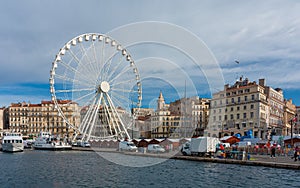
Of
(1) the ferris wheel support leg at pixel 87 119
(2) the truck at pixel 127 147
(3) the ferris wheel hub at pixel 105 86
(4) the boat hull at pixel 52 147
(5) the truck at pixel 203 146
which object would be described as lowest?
(4) the boat hull at pixel 52 147

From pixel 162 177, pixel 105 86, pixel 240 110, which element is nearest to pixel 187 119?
pixel 240 110

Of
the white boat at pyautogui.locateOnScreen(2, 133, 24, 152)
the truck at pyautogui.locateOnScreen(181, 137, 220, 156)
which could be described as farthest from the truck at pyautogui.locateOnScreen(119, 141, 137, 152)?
the white boat at pyautogui.locateOnScreen(2, 133, 24, 152)

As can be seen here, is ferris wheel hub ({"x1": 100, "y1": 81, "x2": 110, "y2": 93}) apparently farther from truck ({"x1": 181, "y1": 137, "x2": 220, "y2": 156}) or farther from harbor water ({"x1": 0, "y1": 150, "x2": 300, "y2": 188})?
harbor water ({"x1": 0, "y1": 150, "x2": 300, "y2": 188})

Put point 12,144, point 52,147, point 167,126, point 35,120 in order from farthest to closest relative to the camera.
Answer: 1. point 35,120
2. point 167,126
3. point 52,147
4. point 12,144

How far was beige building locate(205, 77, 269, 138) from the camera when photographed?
7988 centimetres

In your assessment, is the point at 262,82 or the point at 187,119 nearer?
the point at 262,82

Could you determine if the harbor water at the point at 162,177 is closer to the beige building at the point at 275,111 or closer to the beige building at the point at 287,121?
the beige building at the point at 275,111

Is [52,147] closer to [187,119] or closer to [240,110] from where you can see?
[187,119]

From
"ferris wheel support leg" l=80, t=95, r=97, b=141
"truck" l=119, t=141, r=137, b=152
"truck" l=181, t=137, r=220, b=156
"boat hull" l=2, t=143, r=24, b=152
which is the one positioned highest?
"ferris wheel support leg" l=80, t=95, r=97, b=141

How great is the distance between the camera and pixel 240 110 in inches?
3275

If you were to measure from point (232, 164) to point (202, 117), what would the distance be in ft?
218

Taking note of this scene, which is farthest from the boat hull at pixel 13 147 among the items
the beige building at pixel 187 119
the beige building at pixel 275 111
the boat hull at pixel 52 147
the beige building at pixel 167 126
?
the beige building at pixel 275 111

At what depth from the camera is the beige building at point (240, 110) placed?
79875mm

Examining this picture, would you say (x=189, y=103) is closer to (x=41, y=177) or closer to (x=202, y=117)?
(x=202, y=117)
